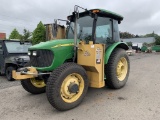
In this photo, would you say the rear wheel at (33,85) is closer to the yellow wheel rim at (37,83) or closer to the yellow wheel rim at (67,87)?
the yellow wheel rim at (37,83)

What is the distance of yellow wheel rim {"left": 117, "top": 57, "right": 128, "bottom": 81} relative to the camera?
530cm

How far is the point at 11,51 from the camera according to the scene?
7691 mm

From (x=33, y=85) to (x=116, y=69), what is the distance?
2.34m

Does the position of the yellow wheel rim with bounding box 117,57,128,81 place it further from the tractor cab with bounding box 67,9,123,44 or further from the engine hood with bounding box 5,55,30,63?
the engine hood with bounding box 5,55,30,63

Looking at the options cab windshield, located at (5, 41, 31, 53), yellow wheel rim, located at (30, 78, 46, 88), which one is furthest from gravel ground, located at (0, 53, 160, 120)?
cab windshield, located at (5, 41, 31, 53)

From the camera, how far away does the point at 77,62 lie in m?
4.34

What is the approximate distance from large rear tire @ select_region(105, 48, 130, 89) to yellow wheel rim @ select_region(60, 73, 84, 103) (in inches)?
41.3

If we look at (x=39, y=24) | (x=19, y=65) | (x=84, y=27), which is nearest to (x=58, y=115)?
(x=84, y=27)

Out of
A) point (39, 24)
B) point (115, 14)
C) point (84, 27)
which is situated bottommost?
point (84, 27)

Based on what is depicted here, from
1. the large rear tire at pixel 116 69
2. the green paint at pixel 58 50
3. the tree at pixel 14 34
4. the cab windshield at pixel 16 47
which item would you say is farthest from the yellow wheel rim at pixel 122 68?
the tree at pixel 14 34

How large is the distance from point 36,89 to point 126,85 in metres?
2.83

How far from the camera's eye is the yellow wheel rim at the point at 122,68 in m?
5.30

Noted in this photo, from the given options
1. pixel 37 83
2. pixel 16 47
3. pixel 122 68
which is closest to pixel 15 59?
pixel 16 47

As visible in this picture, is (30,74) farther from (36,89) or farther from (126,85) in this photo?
(126,85)
